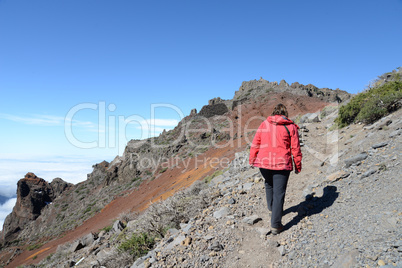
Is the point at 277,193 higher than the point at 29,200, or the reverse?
the point at 277,193

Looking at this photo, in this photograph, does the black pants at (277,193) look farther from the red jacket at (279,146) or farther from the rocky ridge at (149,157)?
the rocky ridge at (149,157)

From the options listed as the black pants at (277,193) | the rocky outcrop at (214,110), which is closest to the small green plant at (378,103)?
the black pants at (277,193)

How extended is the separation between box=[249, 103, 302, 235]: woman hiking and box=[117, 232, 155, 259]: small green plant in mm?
2759

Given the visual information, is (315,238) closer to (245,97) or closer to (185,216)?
(185,216)

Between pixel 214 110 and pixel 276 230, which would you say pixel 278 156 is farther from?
pixel 214 110

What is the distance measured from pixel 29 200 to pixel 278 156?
45970 mm

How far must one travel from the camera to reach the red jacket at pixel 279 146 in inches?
134

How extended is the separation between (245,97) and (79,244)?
112 ft

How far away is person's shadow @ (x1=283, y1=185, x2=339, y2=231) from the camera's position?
3748 mm

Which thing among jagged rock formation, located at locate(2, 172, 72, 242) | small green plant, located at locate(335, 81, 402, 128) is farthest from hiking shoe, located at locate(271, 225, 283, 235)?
jagged rock formation, located at locate(2, 172, 72, 242)

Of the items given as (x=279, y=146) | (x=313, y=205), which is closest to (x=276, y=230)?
(x=313, y=205)

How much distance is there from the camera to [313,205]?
3994mm

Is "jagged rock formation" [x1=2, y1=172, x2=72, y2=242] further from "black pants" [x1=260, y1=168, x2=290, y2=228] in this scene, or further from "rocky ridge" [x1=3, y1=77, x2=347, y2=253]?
"black pants" [x1=260, y1=168, x2=290, y2=228]

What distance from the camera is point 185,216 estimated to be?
509 centimetres
